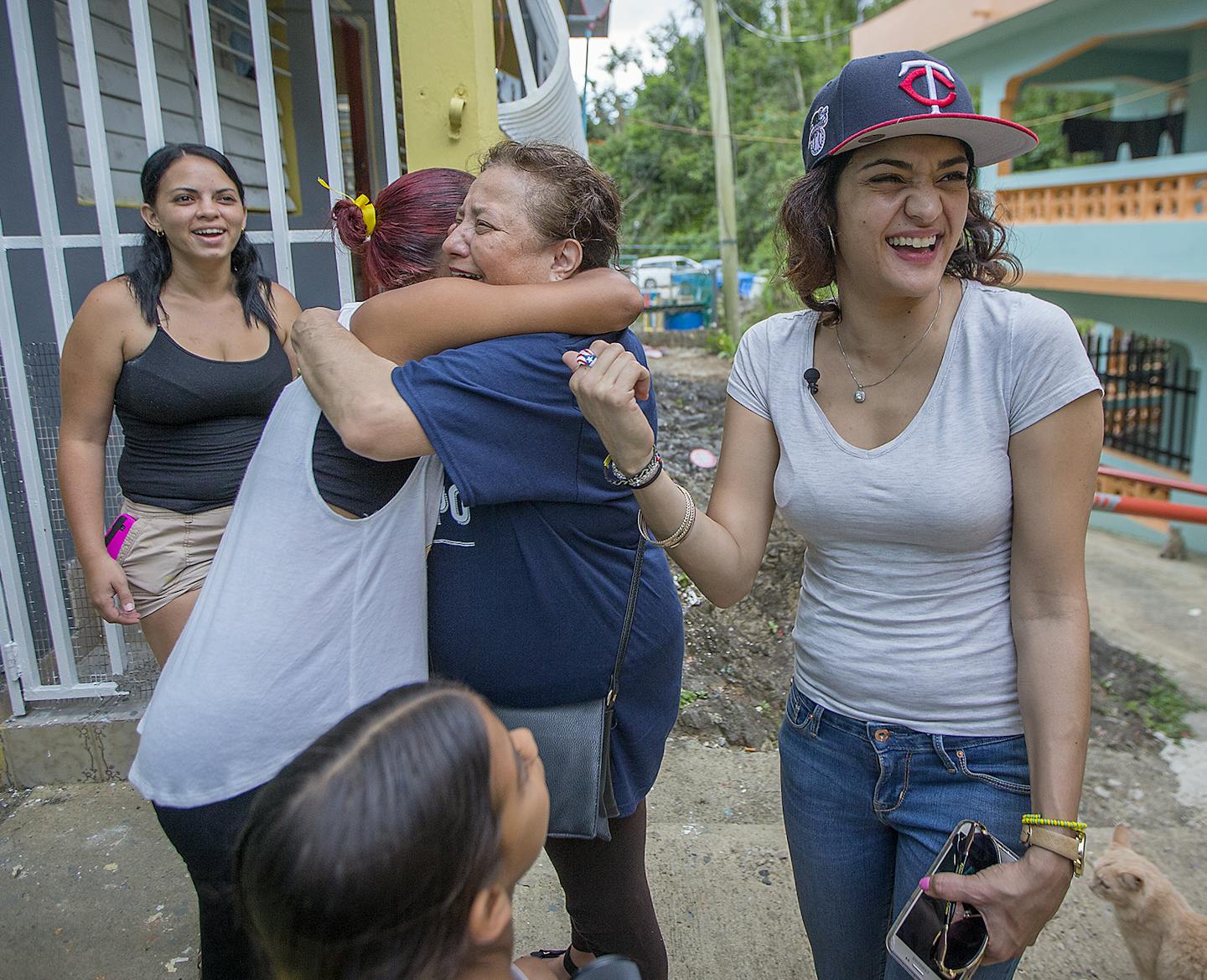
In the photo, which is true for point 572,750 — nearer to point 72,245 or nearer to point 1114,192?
point 72,245

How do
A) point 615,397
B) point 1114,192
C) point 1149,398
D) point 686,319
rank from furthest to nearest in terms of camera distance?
point 686,319 < point 1149,398 < point 1114,192 < point 615,397

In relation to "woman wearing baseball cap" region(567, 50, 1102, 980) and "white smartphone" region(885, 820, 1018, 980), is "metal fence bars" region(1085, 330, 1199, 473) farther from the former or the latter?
"white smartphone" region(885, 820, 1018, 980)

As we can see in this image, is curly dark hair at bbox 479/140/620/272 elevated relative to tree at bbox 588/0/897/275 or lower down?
lower down

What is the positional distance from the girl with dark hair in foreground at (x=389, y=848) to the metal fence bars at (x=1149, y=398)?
11.1 meters

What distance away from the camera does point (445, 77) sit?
9.36ft

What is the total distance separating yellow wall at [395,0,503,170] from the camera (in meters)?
2.82

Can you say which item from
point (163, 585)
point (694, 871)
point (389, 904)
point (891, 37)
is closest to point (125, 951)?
point (163, 585)

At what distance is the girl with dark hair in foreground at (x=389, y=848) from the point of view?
3.06 feet

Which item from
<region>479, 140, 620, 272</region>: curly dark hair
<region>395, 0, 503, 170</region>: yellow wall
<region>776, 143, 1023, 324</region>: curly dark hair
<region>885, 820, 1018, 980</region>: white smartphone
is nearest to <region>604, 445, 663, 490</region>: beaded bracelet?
<region>479, 140, 620, 272</region>: curly dark hair

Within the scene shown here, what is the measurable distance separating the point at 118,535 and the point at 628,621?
5.24ft

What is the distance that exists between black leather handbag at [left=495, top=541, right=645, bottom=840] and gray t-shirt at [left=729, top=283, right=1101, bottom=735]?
1.21ft

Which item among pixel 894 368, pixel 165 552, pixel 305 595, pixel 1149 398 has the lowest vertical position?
pixel 1149 398

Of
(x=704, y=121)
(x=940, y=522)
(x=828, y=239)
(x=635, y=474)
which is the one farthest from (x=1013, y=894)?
(x=704, y=121)

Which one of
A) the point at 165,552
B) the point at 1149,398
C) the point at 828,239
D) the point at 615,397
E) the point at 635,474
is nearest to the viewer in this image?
the point at 615,397
